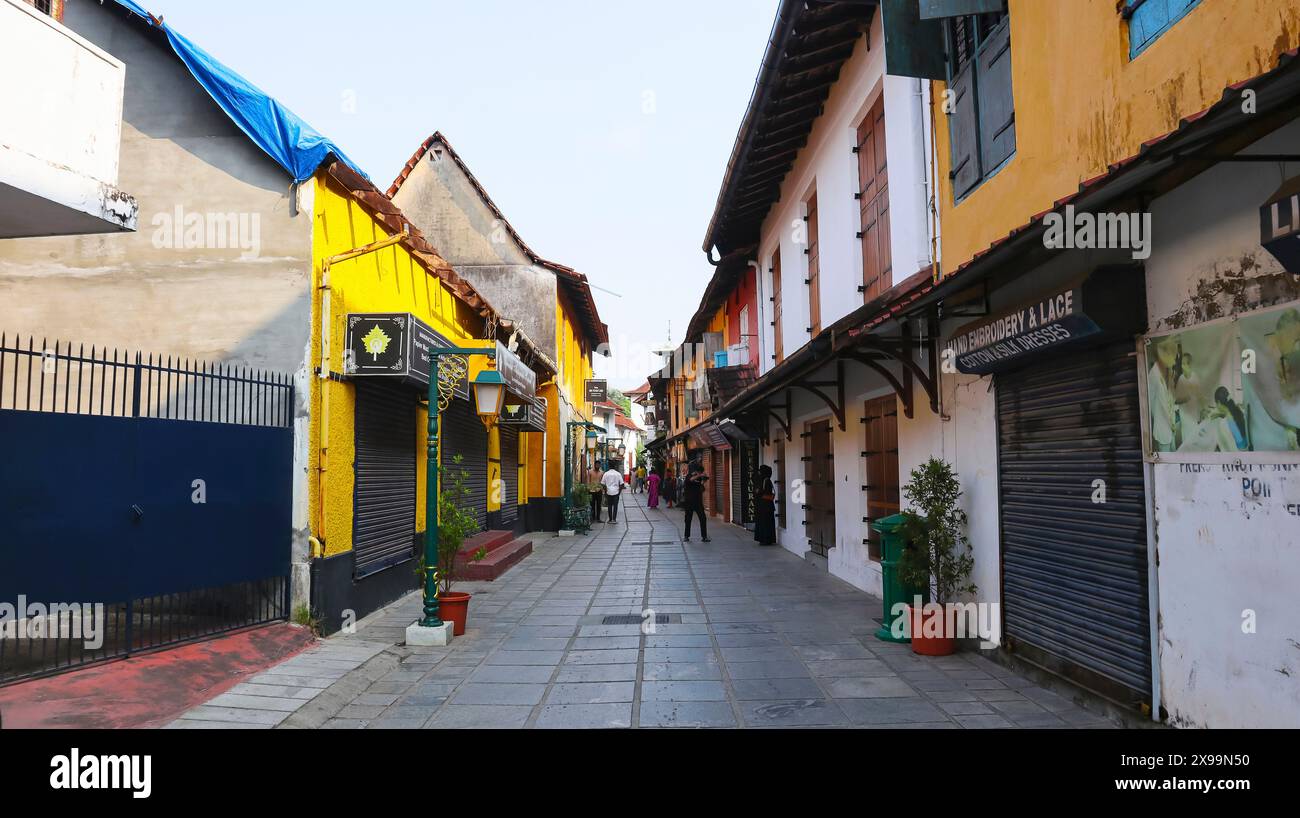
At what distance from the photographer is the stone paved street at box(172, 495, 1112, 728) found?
17.4 ft

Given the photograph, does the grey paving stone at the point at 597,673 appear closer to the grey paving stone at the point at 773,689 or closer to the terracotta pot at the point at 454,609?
the grey paving stone at the point at 773,689

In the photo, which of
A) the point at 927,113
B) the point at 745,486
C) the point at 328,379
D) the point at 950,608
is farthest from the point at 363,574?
the point at 745,486

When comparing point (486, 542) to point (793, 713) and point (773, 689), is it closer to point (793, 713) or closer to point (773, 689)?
point (773, 689)

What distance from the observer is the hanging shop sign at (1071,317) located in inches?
184

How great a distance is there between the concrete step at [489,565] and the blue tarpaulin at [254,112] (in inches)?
223

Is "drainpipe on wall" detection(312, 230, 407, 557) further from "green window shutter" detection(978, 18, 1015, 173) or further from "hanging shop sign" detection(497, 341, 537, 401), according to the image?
"green window shutter" detection(978, 18, 1015, 173)

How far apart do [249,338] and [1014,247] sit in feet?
21.4

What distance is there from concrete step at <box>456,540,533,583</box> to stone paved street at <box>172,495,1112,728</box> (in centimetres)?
148

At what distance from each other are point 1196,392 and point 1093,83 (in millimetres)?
2279

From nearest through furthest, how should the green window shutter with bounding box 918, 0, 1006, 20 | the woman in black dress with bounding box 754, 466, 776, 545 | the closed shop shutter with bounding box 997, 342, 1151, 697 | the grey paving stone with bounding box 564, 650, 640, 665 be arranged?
1. the closed shop shutter with bounding box 997, 342, 1151, 697
2. the green window shutter with bounding box 918, 0, 1006, 20
3. the grey paving stone with bounding box 564, 650, 640, 665
4. the woman in black dress with bounding box 754, 466, 776, 545

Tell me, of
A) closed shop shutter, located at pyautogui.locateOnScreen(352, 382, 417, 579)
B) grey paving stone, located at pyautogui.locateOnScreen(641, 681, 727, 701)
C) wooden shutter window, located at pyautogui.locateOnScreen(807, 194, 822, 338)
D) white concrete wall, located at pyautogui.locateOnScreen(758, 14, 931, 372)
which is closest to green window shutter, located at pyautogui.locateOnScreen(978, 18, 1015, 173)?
white concrete wall, located at pyautogui.locateOnScreen(758, 14, 931, 372)

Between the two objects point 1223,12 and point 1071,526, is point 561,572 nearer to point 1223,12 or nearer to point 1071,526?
point 1071,526

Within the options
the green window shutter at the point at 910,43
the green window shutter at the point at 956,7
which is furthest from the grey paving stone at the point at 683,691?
the green window shutter at the point at 910,43

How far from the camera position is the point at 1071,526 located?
563cm
